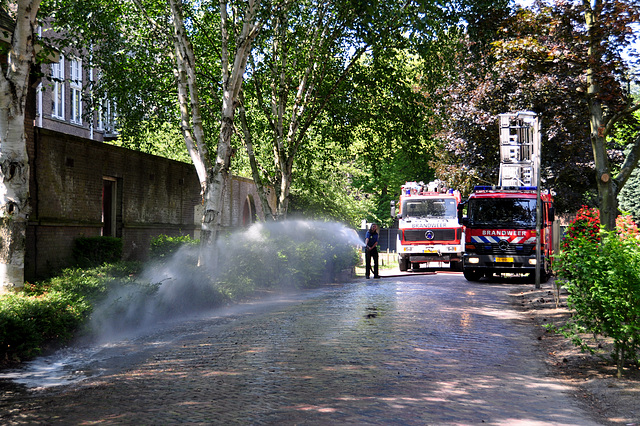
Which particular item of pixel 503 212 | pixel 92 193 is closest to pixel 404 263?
pixel 503 212

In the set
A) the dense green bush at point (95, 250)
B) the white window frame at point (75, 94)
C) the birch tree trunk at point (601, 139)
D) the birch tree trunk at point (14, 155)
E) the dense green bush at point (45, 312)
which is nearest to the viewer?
the dense green bush at point (45, 312)

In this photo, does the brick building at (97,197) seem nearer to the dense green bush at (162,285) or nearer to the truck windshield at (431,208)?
the dense green bush at (162,285)

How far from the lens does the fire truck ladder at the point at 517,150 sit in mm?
21453

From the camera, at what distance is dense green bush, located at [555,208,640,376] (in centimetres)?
721

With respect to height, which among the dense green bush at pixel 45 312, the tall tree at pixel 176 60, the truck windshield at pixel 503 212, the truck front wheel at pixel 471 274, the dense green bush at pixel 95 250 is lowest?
the truck front wheel at pixel 471 274

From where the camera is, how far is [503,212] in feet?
71.4

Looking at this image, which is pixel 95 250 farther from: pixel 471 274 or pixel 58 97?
pixel 58 97

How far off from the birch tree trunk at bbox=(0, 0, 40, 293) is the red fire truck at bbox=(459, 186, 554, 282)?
49.4 feet

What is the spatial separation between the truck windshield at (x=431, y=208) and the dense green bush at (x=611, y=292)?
17.6 meters

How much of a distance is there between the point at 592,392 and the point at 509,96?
66.7 ft

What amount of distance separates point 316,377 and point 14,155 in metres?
5.74

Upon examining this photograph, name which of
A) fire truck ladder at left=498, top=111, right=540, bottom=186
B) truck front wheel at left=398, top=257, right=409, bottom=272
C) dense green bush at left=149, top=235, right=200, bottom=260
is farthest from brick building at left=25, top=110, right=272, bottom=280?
fire truck ladder at left=498, top=111, right=540, bottom=186

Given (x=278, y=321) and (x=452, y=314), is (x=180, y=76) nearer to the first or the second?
(x=278, y=321)

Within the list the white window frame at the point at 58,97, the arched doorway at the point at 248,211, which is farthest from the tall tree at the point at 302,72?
the white window frame at the point at 58,97
